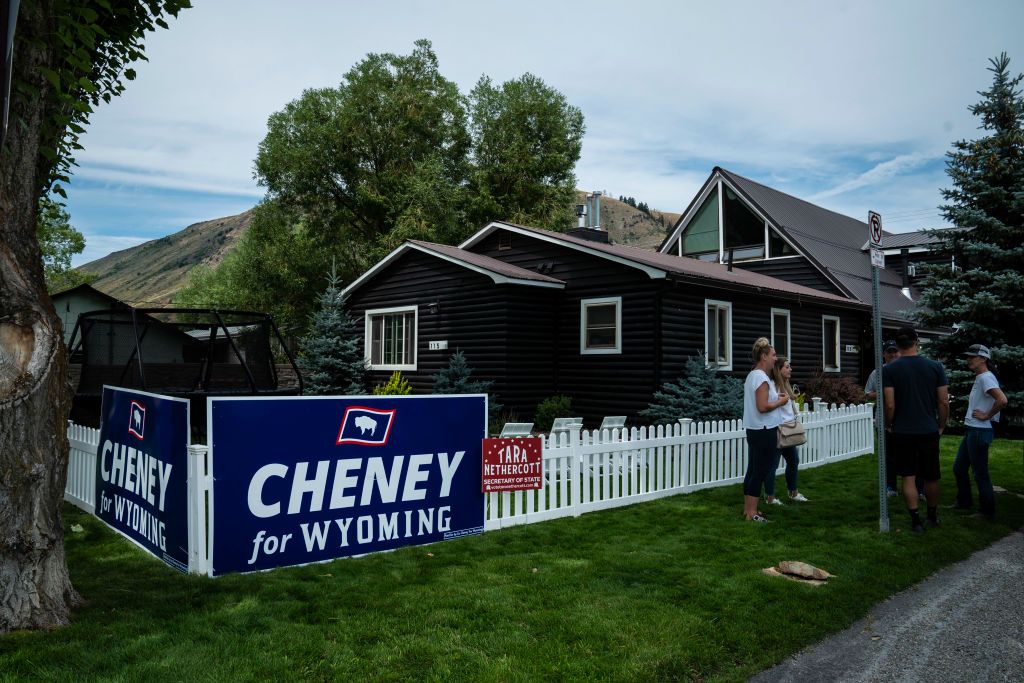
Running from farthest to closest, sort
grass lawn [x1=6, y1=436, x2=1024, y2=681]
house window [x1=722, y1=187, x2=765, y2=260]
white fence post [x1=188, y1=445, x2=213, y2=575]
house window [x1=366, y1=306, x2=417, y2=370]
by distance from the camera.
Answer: house window [x1=722, y1=187, x2=765, y2=260] → house window [x1=366, y1=306, x2=417, y2=370] → white fence post [x1=188, y1=445, x2=213, y2=575] → grass lawn [x1=6, y1=436, x2=1024, y2=681]

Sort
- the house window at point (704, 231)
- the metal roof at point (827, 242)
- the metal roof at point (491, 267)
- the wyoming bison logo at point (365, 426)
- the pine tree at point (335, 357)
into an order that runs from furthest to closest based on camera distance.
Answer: the house window at point (704, 231), the metal roof at point (827, 242), the pine tree at point (335, 357), the metal roof at point (491, 267), the wyoming bison logo at point (365, 426)

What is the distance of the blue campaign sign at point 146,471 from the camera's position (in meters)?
5.57

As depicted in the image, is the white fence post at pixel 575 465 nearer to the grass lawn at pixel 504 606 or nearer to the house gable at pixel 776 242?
the grass lawn at pixel 504 606

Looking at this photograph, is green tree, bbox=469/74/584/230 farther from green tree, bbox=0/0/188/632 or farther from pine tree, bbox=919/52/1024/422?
green tree, bbox=0/0/188/632

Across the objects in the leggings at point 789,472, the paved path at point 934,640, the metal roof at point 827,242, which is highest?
the metal roof at point 827,242

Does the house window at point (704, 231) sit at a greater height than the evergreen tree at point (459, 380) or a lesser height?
greater

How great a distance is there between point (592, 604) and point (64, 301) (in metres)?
29.9

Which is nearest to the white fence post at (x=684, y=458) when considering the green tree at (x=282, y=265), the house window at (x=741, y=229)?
the house window at (x=741, y=229)

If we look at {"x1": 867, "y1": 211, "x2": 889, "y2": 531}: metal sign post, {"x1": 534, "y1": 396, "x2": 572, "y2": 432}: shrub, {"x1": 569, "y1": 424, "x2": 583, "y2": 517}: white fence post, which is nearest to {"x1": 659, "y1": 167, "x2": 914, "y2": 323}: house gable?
{"x1": 534, "y1": 396, "x2": 572, "y2": 432}: shrub

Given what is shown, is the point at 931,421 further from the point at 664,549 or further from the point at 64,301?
the point at 64,301

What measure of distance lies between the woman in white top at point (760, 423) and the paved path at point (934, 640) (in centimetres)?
189

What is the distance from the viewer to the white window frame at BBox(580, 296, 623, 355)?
1595 centimetres

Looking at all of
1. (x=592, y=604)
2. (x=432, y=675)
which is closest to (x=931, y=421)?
(x=592, y=604)

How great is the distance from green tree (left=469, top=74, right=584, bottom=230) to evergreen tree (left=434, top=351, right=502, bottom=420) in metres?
23.3
